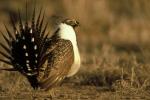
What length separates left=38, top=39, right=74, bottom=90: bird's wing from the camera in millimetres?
7430

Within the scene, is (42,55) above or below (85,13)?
below

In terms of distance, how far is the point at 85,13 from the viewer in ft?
49.7

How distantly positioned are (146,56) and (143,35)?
10.0 feet

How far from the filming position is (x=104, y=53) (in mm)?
10656

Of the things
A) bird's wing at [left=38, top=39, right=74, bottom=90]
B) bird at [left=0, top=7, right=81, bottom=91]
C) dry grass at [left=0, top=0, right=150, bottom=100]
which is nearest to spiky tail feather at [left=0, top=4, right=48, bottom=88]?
bird at [left=0, top=7, right=81, bottom=91]

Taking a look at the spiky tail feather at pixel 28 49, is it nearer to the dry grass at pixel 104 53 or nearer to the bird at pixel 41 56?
the bird at pixel 41 56

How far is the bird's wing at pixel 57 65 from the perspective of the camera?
743cm

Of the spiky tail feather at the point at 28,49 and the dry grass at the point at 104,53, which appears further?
the dry grass at the point at 104,53

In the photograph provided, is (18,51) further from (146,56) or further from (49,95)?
(146,56)

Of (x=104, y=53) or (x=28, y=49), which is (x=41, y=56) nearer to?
(x=28, y=49)

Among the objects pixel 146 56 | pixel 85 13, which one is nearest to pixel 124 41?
pixel 85 13

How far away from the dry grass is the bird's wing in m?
0.20

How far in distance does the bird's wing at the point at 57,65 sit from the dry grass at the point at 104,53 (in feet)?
0.65

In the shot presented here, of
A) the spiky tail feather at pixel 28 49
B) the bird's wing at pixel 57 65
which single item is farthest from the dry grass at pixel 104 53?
the spiky tail feather at pixel 28 49
